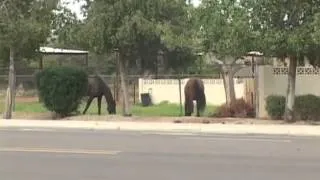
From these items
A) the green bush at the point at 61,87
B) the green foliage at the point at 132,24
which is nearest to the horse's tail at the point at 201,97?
the green foliage at the point at 132,24

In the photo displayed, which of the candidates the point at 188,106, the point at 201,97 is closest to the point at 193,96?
the point at 201,97

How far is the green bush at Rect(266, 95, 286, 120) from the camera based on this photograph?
22087 mm

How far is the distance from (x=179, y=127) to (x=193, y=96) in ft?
19.3

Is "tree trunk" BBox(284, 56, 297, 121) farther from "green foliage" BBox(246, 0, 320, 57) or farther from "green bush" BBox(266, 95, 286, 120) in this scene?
"green foliage" BBox(246, 0, 320, 57)

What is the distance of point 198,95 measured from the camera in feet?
84.2

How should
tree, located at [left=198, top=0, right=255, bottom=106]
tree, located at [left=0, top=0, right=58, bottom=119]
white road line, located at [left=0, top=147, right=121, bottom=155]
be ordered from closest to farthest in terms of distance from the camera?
white road line, located at [left=0, top=147, right=121, bottom=155] < tree, located at [left=198, top=0, right=255, bottom=106] < tree, located at [left=0, top=0, right=58, bottom=119]

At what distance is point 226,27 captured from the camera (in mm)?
19734

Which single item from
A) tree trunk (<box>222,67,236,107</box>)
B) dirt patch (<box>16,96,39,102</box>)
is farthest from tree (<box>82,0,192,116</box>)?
dirt patch (<box>16,96,39,102</box>)

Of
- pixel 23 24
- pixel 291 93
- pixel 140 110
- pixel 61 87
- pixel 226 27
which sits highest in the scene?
pixel 23 24

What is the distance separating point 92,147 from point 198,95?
1165 centimetres

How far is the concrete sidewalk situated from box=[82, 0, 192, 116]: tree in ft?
8.79

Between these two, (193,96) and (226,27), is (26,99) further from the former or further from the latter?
(226,27)

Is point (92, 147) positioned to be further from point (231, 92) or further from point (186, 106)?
point (231, 92)

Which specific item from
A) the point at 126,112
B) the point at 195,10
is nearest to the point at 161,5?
the point at 195,10
